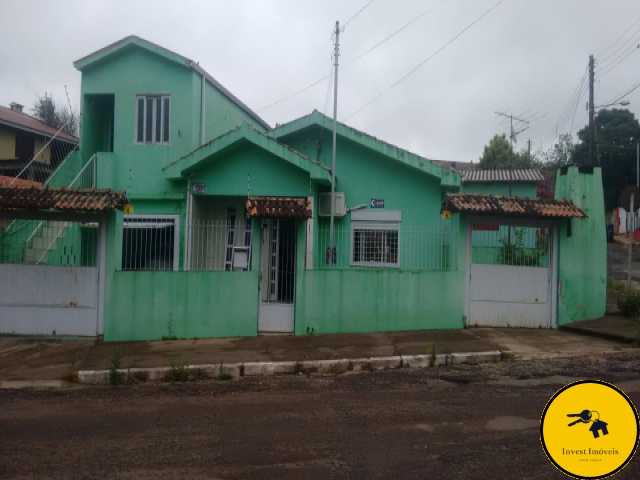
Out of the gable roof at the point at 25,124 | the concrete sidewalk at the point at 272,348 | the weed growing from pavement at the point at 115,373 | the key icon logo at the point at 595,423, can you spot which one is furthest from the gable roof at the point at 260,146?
the key icon logo at the point at 595,423

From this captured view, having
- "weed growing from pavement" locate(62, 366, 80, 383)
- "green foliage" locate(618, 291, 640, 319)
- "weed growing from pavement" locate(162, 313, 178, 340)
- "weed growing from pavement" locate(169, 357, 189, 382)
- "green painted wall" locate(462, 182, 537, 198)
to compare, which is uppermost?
"green painted wall" locate(462, 182, 537, 198)

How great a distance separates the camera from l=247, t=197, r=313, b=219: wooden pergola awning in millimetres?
10695

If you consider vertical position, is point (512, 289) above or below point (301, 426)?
above

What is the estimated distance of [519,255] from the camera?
1163cm

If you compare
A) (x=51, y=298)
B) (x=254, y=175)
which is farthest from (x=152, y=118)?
(x=51, y=298)

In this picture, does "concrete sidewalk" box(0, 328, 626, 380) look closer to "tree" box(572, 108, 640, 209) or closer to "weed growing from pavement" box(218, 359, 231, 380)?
"weed growing from pavement" box(218, 359, 231, 380)

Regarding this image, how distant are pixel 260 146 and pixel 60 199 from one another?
4.46m

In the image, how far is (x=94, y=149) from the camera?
15234 mm

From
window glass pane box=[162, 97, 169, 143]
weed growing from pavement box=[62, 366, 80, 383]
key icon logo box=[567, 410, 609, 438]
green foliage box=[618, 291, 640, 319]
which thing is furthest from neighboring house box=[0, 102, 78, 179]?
key icon logo box=[567, 410, 609, 438]

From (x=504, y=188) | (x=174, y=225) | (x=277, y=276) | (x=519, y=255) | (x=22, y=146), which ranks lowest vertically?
(x=277, y=276)

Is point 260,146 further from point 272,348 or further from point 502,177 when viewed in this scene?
point 502,177

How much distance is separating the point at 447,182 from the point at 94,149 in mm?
9415

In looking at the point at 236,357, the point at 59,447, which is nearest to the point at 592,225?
the point at 236,357

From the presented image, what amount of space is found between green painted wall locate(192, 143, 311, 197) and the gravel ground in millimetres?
5833
